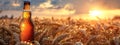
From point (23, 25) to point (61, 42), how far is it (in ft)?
5.34

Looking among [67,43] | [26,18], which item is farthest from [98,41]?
[26,18]

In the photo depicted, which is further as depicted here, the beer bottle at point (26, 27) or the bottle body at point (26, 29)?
the bottle body at point (26, 29)

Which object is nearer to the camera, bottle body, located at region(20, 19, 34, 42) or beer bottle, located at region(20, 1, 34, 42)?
beer bottle, located at region(20, 1, 34, 42)

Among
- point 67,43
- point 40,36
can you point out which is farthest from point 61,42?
point 40,36

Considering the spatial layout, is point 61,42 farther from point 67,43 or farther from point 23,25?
point 23,25

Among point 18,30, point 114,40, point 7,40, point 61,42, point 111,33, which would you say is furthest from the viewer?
point 111,33

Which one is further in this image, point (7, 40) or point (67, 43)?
point (7, 40)

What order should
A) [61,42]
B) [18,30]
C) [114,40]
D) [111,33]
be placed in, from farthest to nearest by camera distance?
[111,33], [18,30], [61,42], [114,40]

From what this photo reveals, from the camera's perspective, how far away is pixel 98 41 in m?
6.36

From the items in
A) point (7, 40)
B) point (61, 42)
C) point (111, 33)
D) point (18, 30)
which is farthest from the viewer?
point (111, 33)

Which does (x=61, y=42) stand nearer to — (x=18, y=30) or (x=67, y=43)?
(x=67, y=43)

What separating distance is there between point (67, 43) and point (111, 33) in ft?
7.98

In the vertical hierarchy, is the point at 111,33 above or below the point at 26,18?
below

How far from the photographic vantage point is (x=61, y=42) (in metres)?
5.42
